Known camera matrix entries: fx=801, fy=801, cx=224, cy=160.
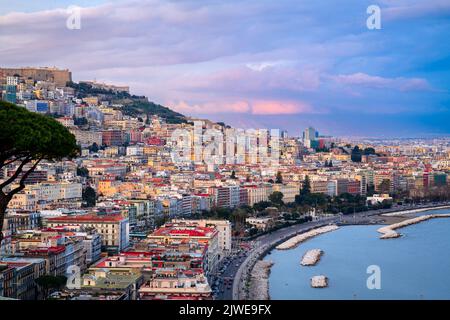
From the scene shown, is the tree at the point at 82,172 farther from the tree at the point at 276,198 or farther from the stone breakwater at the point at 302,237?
the stone breakwater at the point at 302,237

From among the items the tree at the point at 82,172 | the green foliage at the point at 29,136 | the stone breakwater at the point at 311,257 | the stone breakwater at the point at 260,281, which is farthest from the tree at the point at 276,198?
the green foliage at the point at 29,136

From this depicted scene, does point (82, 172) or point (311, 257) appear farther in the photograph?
point (82, 172)

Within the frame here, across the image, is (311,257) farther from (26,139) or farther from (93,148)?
(93,148)

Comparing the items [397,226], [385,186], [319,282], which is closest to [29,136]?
[319,282]

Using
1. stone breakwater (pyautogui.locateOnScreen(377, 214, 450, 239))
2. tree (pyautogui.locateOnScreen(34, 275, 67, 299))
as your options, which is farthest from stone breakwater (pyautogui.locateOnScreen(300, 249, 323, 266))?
tree (pyautogui.locateOnScreen(34, 275, 67, 299))

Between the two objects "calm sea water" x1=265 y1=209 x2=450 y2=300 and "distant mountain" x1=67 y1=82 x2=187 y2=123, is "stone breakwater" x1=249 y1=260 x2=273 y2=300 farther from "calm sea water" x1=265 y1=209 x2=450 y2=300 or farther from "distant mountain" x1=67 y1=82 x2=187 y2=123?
"distant mountain" x1=67 y1=82 x2=187 y2=123

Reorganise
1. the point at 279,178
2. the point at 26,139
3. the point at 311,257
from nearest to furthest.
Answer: the point at 26,139, the point at 311,257, the point at 279,178
